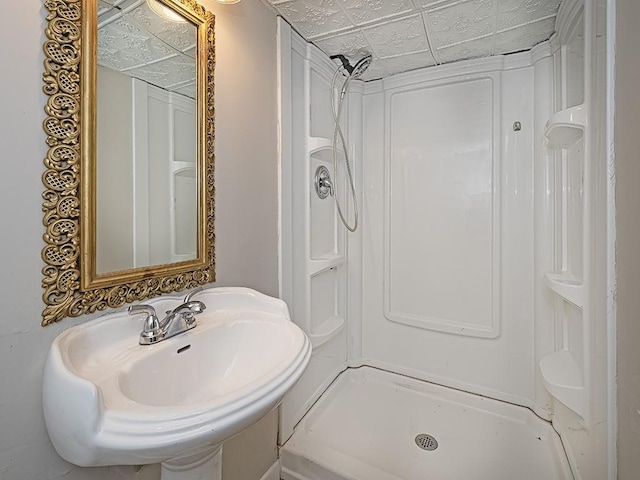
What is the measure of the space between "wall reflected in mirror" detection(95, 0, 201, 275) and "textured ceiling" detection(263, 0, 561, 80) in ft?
1.96

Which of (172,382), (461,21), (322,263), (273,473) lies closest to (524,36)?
(461,21)

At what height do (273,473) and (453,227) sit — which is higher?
(453,227)

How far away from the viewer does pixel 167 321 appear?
84 centimetres

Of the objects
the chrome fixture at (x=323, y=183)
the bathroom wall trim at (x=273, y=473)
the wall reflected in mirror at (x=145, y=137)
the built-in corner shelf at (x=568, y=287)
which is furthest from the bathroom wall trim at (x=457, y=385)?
the wall reflected in mirror at (x=145, y=137)

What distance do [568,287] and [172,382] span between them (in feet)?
4.71

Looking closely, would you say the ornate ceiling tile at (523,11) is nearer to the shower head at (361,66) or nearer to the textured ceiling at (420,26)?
the textured ceiling at (420,26)

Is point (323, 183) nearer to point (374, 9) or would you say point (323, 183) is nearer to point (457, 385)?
point (374, 9)

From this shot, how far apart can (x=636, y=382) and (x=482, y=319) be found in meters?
1.06

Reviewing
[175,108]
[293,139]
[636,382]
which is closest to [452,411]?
[636,382]

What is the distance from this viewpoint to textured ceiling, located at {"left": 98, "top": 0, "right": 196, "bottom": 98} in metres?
0.78

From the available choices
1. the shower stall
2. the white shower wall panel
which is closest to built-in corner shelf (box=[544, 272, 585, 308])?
the shower stall

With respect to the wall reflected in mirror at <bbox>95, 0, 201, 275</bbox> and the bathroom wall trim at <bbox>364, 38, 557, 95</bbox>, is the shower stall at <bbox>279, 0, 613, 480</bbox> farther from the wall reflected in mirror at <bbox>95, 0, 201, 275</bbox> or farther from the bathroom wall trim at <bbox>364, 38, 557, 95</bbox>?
the wall reflected in mirror at <bbox>95, 0, 201, 275</bbox>

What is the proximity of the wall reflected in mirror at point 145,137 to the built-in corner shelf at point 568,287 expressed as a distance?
1.41 meters

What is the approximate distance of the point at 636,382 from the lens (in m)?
0.74
